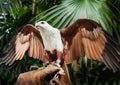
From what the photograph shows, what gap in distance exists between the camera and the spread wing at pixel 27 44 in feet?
6.21

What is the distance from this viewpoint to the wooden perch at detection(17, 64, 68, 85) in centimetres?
161

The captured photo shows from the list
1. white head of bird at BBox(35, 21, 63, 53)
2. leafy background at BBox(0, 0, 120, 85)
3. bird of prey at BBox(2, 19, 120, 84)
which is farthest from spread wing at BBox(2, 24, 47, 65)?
leafy background at BBox(0, 0, 120, 85)

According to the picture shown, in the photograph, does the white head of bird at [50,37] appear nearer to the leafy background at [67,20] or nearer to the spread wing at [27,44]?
the spread wing at [27,44]

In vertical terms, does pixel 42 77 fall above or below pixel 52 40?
below

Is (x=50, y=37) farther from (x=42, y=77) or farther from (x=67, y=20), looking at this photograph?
(x=67, y=20)

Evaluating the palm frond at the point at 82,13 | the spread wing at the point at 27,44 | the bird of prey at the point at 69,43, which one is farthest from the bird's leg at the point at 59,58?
the palm frond at the point at 82,13

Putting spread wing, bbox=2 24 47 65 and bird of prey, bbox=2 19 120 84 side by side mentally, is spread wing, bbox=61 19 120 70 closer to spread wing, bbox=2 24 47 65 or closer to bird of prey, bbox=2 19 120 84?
bird of prey, bbox=2 19 120 84

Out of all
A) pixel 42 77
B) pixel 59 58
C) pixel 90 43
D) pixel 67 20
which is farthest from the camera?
pixel 67 20

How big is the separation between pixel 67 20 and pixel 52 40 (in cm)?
84

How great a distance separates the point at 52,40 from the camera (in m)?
1.75

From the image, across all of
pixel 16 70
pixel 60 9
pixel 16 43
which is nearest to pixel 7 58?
pixel 16 43

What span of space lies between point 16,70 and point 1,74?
25cm

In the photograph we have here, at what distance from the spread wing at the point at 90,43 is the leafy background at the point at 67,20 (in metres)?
0.66

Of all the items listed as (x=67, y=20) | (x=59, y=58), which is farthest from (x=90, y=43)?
(x=67, y=20)
